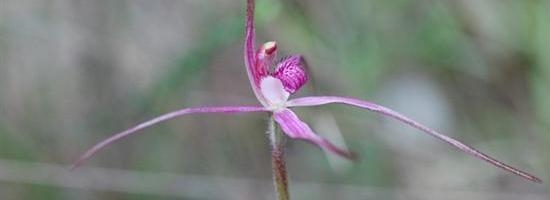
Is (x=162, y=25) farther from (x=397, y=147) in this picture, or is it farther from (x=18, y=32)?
(x=397, y=147)

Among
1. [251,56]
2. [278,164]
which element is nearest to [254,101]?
[251,56]

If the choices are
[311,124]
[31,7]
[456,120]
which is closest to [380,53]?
[311,124]

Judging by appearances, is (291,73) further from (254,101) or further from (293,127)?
(254,101)

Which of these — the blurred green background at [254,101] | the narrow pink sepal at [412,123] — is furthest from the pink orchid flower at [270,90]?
the blurred green background at [254,101]

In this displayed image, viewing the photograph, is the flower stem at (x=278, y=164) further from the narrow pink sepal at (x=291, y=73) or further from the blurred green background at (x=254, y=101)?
the blurred green background at (x=254, y=101)

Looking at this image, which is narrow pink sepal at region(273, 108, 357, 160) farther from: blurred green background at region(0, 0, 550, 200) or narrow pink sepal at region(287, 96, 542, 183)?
blurred green background at region(0, 0, 550, 200)
